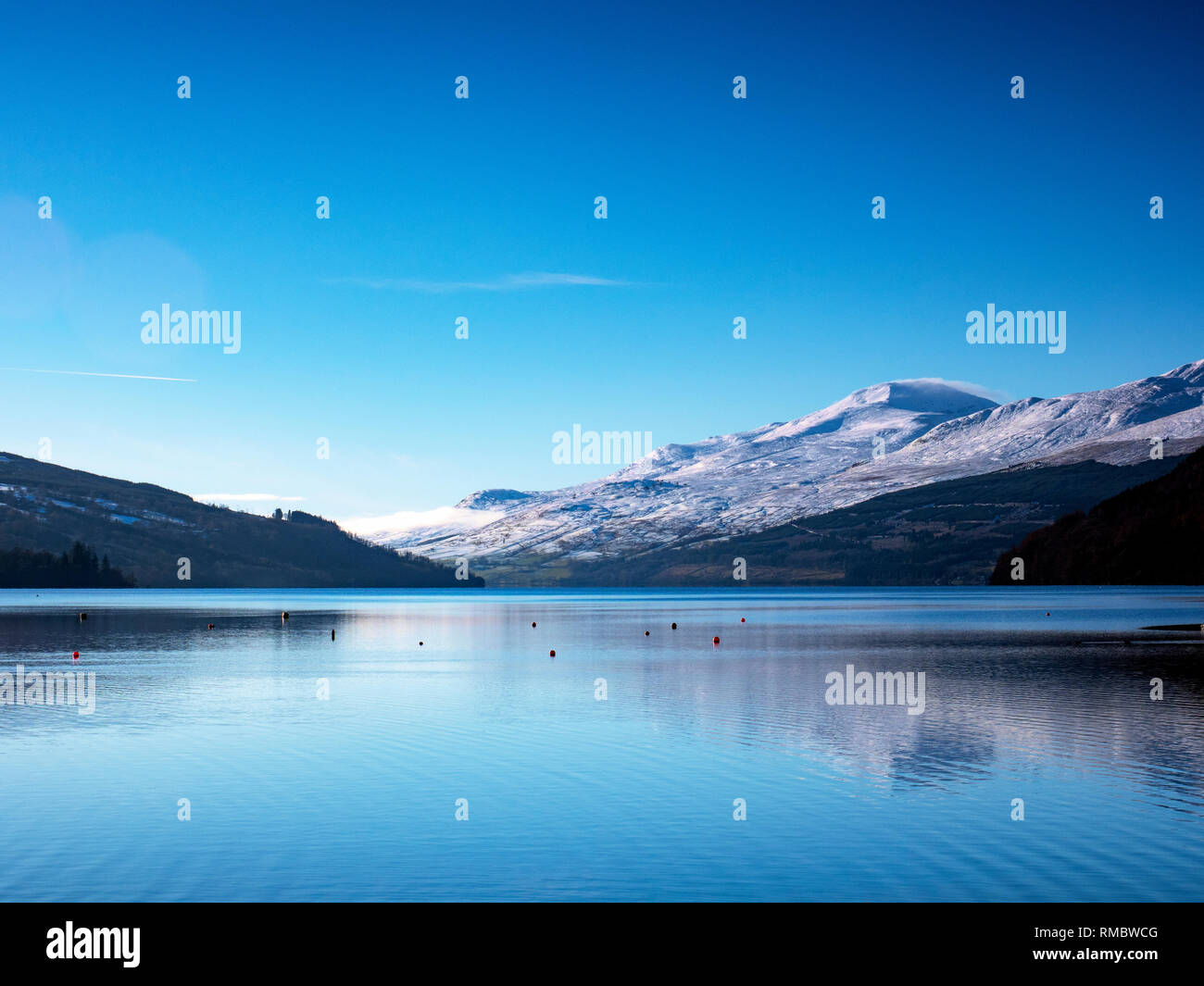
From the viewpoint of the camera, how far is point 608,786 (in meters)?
35.9

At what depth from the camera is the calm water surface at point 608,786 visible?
2495 cm

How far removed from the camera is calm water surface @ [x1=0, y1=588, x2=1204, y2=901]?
25.0 m

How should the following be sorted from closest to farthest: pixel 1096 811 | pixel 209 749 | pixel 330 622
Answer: pixel 1096 811 < pixel 209 749 < pixel 330 622

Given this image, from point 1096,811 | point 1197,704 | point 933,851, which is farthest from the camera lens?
point 1197,704

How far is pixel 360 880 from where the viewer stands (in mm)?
24688
